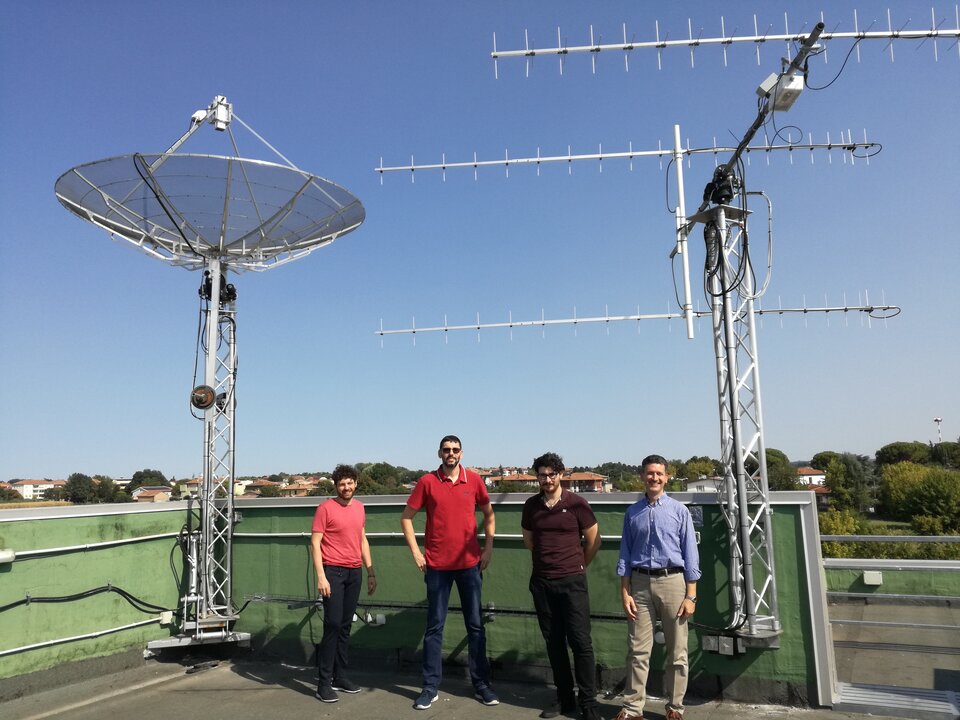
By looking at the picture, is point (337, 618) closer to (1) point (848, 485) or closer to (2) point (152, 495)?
(2) point (152, 495)

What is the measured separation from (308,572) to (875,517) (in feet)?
220

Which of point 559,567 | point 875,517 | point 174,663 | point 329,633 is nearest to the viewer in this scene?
point 559,567

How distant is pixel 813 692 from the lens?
4.59 metres

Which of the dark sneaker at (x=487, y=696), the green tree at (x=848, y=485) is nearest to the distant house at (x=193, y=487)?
the dark sneaker at (x=487, y=696)

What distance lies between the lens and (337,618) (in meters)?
5.16

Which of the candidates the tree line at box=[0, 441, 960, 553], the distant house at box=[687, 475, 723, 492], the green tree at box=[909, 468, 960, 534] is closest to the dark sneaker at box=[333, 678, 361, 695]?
the distant house at box=[687, 475, 723, 492]

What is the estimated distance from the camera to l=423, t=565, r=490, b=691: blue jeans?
495 cm

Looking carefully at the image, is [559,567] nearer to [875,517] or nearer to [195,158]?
[195,158]

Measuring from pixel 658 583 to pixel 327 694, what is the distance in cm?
252

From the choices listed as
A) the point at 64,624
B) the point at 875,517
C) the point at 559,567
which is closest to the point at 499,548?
the point at 559,567

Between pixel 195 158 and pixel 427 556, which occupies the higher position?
pixel 195 158

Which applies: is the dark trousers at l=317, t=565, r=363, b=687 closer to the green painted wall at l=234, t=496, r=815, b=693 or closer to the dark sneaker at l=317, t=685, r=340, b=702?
the dark sneaker at l=317, t=685, r=340, b=702

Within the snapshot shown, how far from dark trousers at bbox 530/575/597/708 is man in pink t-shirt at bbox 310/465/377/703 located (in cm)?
144

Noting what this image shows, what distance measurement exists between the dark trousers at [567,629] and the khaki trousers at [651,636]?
0.26 m
